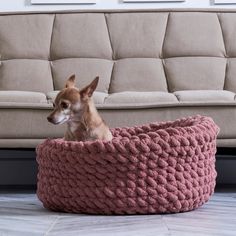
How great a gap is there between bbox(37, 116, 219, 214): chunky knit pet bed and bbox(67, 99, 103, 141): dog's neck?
0.37ft

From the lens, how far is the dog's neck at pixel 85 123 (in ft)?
5.96

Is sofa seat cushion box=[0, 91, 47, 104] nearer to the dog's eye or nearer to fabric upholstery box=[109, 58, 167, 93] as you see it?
the dog's eye

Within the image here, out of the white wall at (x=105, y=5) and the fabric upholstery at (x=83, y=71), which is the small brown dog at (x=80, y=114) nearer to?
the fabric upholstery at (x=83, y=71)

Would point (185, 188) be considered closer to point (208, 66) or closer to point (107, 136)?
point (107, 136)

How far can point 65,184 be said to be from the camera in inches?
67.5

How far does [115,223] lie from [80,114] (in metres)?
0.42

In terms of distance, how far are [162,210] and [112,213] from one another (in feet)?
0.51

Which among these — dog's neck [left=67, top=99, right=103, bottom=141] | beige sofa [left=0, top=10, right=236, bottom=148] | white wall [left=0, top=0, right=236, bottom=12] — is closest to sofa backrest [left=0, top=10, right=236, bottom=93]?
beige sofa [left=0, top=10, right=236, bottom=148]

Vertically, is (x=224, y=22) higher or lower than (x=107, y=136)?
higher

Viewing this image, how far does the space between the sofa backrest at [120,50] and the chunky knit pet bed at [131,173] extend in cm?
89

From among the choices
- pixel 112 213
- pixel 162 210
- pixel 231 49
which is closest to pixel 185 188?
pixel 162 210

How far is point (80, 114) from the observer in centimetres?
181

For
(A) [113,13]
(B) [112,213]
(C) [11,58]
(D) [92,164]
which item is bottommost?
(B) [112,213]

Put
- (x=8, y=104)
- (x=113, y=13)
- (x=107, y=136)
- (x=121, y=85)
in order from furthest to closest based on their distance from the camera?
(x=113, y=13), (x=121, y=85), (x=8, y=104), (x=107, y=136)
